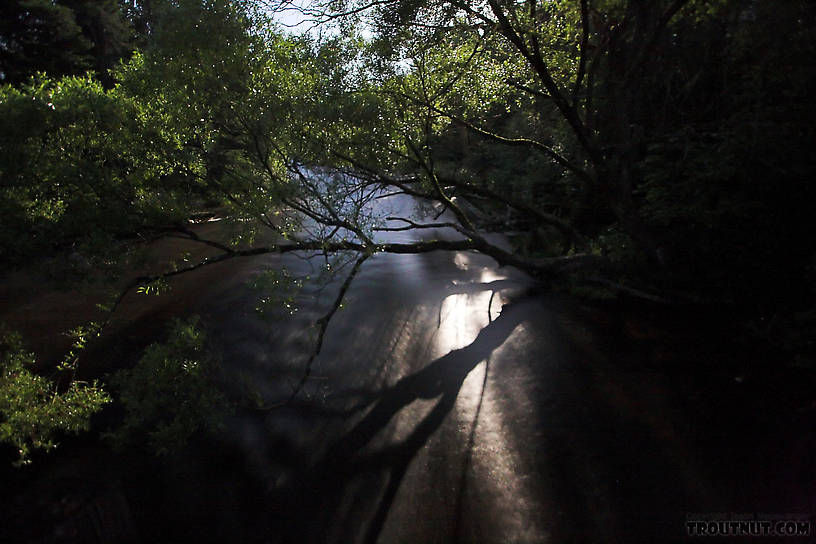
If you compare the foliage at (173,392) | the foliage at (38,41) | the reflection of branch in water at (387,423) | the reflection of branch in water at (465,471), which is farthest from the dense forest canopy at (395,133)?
the foliage at (38,41)

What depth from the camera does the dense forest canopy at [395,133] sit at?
692 cm

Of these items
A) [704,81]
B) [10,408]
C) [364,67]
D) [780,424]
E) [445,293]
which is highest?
[364,67]

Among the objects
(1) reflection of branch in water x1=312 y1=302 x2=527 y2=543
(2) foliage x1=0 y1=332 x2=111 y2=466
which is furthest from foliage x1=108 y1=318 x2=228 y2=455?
(1) reflection of branch in water x1=312 y1=302 x2=527 y2=543

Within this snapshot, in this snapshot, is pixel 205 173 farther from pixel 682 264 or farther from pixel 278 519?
pixel 682 264

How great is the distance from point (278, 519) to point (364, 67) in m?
7.70

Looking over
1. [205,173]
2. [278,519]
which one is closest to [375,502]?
[278,519]

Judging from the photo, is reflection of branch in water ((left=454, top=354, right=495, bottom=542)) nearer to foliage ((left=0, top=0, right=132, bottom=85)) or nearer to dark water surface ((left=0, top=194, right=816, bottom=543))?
dark water surface ((left=0, top=194, right=816, bottom=543))

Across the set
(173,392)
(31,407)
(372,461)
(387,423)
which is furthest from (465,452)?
(31,407)

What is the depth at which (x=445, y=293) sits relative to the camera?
46.4 feet

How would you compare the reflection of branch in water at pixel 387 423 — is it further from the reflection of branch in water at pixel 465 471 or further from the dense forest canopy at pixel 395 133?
the dense forest canopy at pixel 395 133

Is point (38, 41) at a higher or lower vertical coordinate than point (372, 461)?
higher

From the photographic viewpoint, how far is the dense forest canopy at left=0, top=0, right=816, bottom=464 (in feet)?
22.7

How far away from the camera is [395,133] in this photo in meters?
9.11

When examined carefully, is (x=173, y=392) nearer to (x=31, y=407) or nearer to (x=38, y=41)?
(x=31, y=407)
